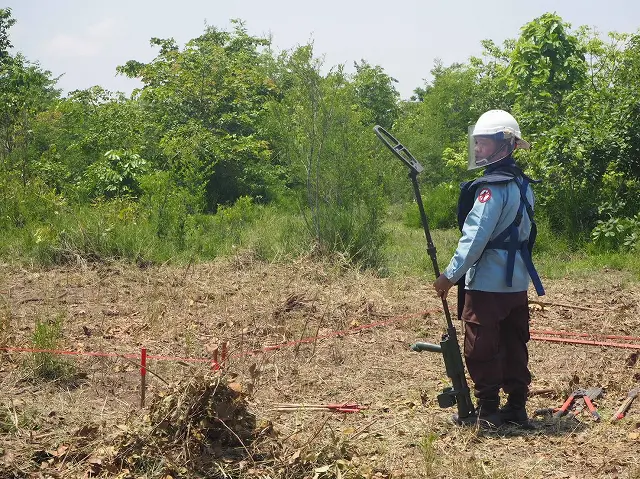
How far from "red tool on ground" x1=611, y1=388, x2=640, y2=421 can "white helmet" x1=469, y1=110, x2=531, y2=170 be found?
1.79 metres

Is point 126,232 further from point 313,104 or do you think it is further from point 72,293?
point 313,104

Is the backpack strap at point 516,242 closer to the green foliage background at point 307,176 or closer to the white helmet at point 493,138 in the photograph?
the white helmet at point 493,138

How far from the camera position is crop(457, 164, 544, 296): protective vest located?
16.1ft

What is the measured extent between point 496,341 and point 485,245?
59cm

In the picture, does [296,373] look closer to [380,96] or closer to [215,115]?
[215,115]

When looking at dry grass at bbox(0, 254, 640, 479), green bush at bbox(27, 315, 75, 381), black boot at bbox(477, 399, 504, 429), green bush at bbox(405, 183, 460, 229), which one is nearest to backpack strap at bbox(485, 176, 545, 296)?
black boot at bbox(477, 399, 504, 429)

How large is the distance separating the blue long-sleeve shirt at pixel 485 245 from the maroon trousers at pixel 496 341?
0.25ft

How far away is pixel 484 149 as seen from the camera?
5.07 meters

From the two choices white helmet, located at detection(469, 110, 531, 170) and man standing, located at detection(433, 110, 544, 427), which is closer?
man standing, located at detection(433, 110, 544, 427)

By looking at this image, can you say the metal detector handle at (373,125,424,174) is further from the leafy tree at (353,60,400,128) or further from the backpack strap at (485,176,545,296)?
the leafy tree at (353,60,400,128)

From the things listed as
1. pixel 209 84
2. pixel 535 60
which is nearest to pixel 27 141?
pixel 209 84

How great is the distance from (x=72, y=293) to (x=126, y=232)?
2.10 metres

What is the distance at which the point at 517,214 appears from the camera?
4977mm

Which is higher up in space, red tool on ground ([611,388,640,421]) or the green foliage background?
the green foliage background
